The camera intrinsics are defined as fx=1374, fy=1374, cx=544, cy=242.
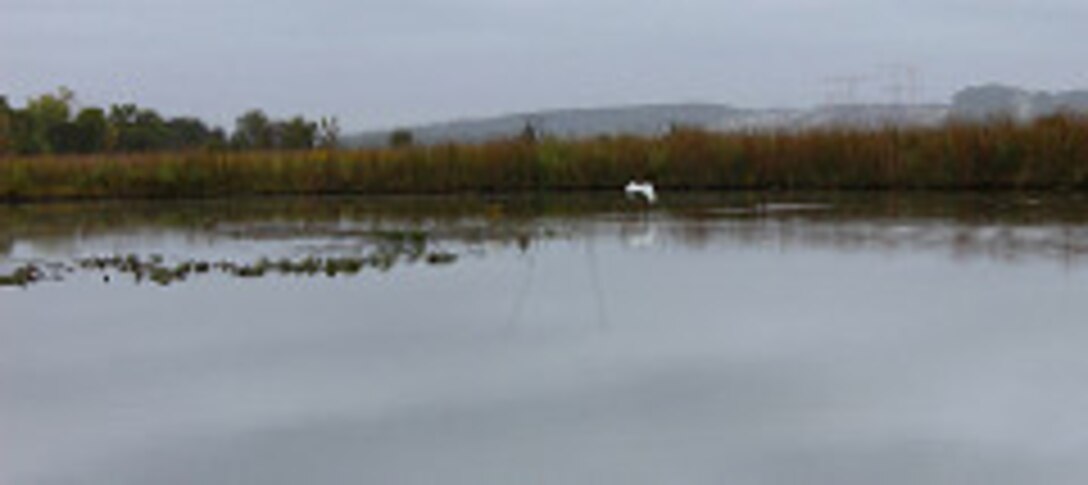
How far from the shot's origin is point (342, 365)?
662 cm

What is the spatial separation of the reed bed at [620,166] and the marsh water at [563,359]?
20.7ft

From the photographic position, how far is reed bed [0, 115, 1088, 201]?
732 inches

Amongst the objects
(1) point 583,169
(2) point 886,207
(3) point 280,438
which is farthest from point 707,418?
(1) point 583,169

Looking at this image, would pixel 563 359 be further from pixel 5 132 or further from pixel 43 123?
pixel 43 123

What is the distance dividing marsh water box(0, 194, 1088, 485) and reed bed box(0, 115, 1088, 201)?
6.32 meters

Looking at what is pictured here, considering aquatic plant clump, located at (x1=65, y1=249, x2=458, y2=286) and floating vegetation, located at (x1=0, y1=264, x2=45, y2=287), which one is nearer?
floating vegetation, located at (x1=0, y1=264, x2=45, y2=287)

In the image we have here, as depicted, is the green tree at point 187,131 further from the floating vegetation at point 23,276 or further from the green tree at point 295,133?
the floating vegetation at point 23,276

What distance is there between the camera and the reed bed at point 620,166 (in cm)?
1859

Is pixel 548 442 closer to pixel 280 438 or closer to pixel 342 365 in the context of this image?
pixel 280 438

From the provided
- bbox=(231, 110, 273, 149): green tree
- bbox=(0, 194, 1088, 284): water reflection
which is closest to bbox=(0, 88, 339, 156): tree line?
bbox=(231, 110, 273, 149): green tree

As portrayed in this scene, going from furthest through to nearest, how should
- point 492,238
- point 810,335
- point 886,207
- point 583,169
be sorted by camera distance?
point 583,169, point 886,207, point 492,238, point 810,335

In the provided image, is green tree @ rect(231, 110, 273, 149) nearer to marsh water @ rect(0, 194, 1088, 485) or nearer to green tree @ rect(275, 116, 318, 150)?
green tree @ rect(275, 116, 318, 150)

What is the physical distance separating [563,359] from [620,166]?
14597 mm

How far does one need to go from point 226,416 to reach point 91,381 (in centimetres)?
123
